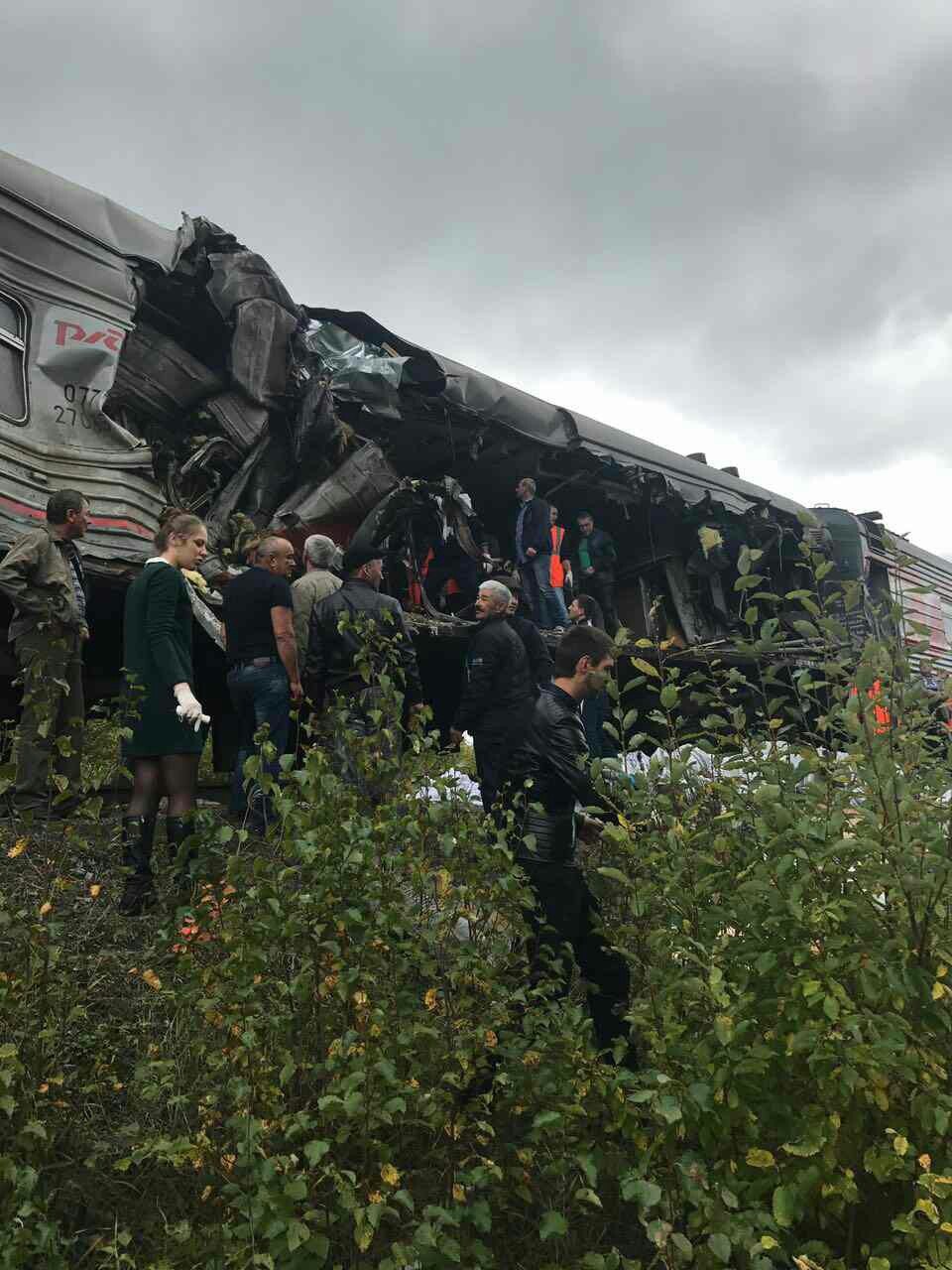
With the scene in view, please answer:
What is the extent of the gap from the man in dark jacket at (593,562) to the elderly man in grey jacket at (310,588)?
5.21m

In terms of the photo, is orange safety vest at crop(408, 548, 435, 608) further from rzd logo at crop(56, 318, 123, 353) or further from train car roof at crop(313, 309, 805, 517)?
rzd logo at crop(56, 318, 123, 353)

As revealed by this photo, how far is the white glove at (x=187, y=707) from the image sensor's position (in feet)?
11.7

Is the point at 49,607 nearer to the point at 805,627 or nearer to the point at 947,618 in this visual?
the point at 805,627

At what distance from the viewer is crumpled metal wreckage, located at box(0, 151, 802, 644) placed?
5.20m

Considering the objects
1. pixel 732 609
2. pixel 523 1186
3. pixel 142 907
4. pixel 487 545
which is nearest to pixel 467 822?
pixel 523 1186

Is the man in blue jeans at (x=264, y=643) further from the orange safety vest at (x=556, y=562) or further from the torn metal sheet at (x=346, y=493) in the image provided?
the orange safety vest at (x=556, y=562)

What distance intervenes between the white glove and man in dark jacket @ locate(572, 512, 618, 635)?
7.04m

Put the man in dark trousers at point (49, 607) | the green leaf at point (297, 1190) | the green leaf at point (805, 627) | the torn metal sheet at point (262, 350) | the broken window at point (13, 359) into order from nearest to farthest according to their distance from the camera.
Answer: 1. the green leaf at point (297, 1190)
2. the green leaf at point (805, 627)
3. the man in dark trousers at point (49, 607)
4. the broken window at point (13, 359)
5. the torn metal sheet at point (262, 350)

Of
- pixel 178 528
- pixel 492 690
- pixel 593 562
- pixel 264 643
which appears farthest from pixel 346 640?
pixel 593 562

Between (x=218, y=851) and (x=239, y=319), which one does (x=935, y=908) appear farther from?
(x=239, y=319)

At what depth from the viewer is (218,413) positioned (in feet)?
21.5

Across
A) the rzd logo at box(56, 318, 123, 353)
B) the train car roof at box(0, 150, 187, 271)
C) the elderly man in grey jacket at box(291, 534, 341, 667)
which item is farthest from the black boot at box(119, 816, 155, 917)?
the train car roof at box(0, 150, 187, 271)

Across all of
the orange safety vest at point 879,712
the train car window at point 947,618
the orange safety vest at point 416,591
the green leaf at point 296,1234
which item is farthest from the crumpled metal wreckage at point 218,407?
the train car window at point 947,618

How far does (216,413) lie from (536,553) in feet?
11.5
